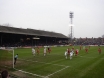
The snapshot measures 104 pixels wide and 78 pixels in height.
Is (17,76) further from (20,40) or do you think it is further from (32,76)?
(20,40)

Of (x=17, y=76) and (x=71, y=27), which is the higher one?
(x=71, y=27)

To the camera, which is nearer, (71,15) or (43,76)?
(43,76)

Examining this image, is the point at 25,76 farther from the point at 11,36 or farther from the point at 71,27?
the point at 71,27

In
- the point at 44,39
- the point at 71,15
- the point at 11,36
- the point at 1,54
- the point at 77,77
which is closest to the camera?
the point at 77,77

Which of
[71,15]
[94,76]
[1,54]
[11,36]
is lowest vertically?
[94,76]

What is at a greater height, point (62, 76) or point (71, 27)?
point (71, 27)

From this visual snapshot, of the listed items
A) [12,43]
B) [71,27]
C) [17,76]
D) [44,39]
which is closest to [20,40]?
[12,43]

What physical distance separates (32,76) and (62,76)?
2.95 meters

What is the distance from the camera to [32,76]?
13.2 metres

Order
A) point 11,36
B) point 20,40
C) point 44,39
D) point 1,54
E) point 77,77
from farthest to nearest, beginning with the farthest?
point 44,39, point 20,40, point 11,36, point 1,54, point 77,77

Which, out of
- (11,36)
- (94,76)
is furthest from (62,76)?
(11,36)

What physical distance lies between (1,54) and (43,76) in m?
8.75

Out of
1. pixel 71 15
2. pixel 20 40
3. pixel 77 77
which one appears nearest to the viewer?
pixel 77 77

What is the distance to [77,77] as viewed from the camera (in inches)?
511
